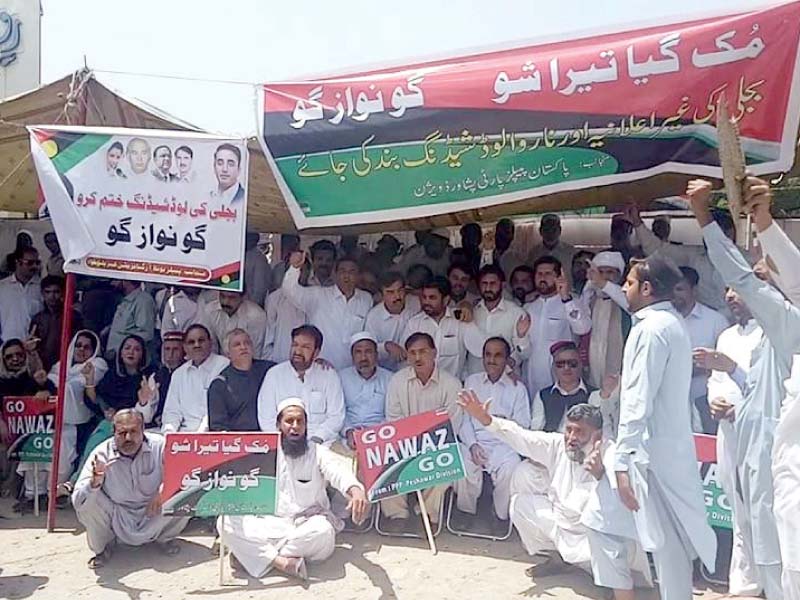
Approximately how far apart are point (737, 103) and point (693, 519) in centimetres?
230

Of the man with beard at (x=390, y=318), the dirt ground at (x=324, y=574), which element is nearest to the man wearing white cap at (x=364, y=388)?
the man with beard at (x=390, y=318)

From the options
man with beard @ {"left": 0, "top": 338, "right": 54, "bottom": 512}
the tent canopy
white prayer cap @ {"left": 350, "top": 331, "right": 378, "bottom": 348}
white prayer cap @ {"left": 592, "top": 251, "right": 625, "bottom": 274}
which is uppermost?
the tent canopy

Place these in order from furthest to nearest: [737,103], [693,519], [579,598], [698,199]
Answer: [737,103], [579,598], [693,519], [698,199]

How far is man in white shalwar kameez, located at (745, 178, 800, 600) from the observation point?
2225 mm

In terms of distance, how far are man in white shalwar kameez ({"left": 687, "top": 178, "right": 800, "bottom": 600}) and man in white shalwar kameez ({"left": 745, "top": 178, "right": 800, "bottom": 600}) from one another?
417 millimetres

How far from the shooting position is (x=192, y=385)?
5582 mm

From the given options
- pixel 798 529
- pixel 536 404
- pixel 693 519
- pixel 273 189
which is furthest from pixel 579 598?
pixel 273 189

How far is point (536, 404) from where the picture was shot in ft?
17.2

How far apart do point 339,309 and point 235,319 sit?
84 cm

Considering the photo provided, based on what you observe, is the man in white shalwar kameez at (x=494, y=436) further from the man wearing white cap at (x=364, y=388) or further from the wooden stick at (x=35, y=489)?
the wooden stick at (x=35, y=489)

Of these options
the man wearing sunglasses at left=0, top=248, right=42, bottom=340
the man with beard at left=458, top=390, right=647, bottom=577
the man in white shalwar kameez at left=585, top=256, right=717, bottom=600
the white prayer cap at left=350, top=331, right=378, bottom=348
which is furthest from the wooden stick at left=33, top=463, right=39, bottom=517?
the man in white shalwar kameez at left=585, top=256, right=717, bottom=600

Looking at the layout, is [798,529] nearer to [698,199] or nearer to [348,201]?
[698,199]

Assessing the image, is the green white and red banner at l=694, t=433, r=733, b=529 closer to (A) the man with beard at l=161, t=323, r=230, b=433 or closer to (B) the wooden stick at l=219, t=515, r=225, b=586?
(B) the wooden stick at l=219, t=515, r=225, b=586

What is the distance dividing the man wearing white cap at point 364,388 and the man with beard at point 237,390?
59 cm
